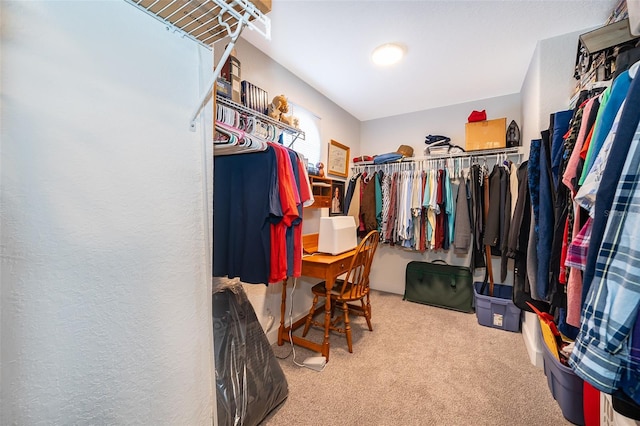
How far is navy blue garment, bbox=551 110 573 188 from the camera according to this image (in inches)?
45.0

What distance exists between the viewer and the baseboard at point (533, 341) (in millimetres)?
1821

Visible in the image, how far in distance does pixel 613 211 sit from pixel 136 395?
3.88ft

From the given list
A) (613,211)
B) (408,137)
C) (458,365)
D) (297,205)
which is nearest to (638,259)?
(613,211)

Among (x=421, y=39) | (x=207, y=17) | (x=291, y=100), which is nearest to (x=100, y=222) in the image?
(x=207, y=17)

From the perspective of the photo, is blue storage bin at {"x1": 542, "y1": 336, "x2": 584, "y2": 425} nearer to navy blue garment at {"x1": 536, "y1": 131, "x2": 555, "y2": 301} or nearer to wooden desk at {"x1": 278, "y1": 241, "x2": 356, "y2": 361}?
navy blue garment at {"x1": 536, "y1": 131, "x2": 555, "y2": 301}

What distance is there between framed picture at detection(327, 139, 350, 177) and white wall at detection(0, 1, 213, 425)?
7.64 feet

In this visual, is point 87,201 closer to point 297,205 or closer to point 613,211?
point 297,205

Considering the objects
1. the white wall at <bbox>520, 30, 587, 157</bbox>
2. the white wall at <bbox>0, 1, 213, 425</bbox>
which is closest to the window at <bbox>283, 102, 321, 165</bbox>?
the white wall at <bbox>0, 1, 213, 425</bbox>

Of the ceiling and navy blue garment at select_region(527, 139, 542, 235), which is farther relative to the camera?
the ceiling

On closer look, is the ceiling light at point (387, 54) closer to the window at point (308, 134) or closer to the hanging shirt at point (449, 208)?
the window at point (308, 134)

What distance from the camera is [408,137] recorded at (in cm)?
332

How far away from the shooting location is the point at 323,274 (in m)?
1.87

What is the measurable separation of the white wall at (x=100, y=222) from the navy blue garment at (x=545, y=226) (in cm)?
152

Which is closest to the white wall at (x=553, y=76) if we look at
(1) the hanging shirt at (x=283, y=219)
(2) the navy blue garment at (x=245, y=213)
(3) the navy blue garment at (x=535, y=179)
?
(3) the navy blue garment at (x=535, y=179)
